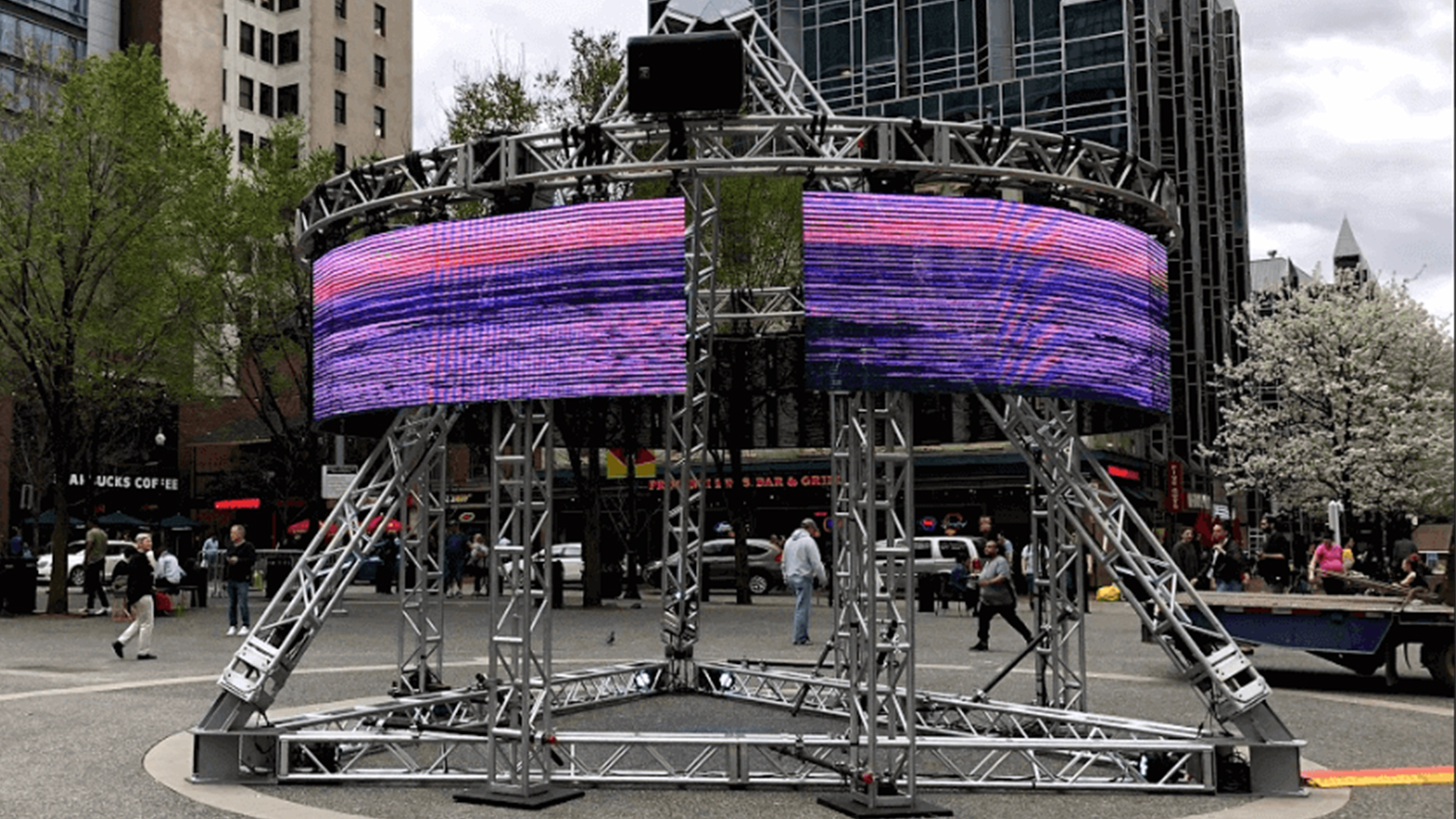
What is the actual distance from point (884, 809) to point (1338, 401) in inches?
1686

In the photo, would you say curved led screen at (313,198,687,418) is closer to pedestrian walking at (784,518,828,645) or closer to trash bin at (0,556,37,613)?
pedestrian walking at (784,518,828,645)

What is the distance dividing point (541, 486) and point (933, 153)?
392 cm

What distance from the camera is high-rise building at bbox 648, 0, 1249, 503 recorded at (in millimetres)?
49750

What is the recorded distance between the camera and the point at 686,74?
9969 mm

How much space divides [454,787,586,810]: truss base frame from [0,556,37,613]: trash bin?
75.6 ft

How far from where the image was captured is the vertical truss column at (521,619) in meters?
9.55

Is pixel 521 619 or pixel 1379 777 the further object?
pixel 1379 777

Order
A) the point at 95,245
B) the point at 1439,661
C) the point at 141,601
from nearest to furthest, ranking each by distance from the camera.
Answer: the point at 1439,661 < the point at 141,601 < the point at 95,245

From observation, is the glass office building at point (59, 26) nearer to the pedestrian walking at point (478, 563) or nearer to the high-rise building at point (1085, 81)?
the high-rise building at point (1085, 81)

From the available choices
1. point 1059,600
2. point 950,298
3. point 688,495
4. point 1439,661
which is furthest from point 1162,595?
point 1439,661

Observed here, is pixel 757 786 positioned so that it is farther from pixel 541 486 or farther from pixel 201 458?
pixel 201 458

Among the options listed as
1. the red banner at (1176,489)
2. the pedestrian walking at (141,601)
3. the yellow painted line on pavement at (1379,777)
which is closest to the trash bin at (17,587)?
the pedestrian walking at (141,601)

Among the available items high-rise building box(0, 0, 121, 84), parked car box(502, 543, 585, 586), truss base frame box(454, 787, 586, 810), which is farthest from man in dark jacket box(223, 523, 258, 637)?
high-rise building box(0, 0, 121, 84)

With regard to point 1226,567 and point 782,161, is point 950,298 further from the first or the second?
point 1226,567
